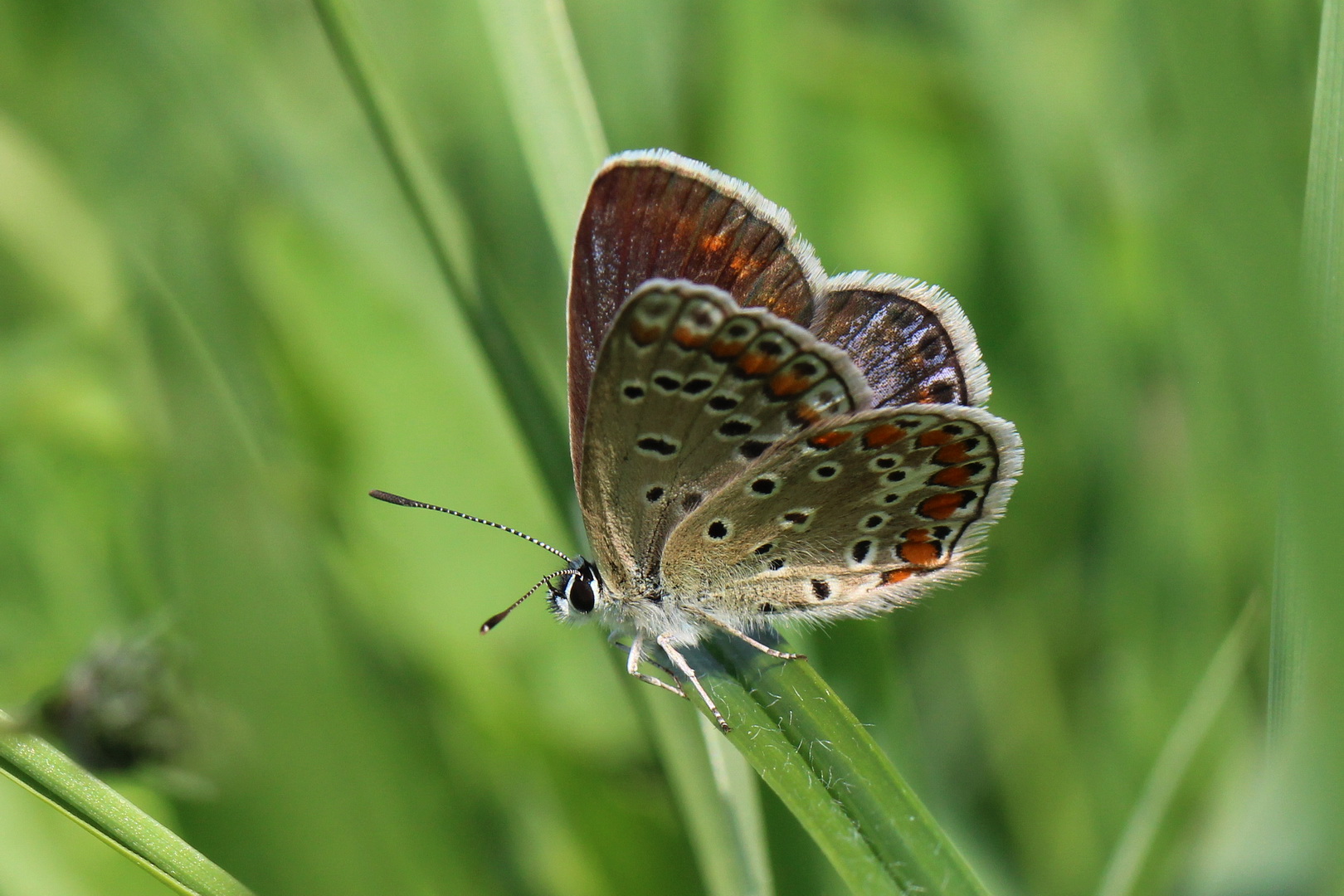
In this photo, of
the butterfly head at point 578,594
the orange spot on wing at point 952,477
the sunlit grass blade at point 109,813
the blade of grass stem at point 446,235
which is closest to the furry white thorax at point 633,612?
the butterfly head at point 578,594

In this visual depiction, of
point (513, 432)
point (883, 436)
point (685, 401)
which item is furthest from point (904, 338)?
point (513, 432)

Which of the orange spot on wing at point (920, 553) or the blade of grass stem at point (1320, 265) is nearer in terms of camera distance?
the blade of grass stem at point (1320, 265)

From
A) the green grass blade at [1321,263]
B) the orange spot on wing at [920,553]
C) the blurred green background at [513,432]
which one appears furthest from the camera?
the orange spot on wing at [920,553]

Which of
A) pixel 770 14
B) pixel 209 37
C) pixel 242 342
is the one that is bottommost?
pixel 242 342

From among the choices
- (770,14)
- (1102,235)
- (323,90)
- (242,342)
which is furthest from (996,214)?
(323,90)

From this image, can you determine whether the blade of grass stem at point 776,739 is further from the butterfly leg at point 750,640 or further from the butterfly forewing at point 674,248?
the butterfly forewing at point 674,248

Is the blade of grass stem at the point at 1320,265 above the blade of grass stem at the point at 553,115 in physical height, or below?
below

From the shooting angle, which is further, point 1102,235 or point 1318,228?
point 1102,235

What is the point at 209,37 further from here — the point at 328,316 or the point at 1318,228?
the point at 1318,228
